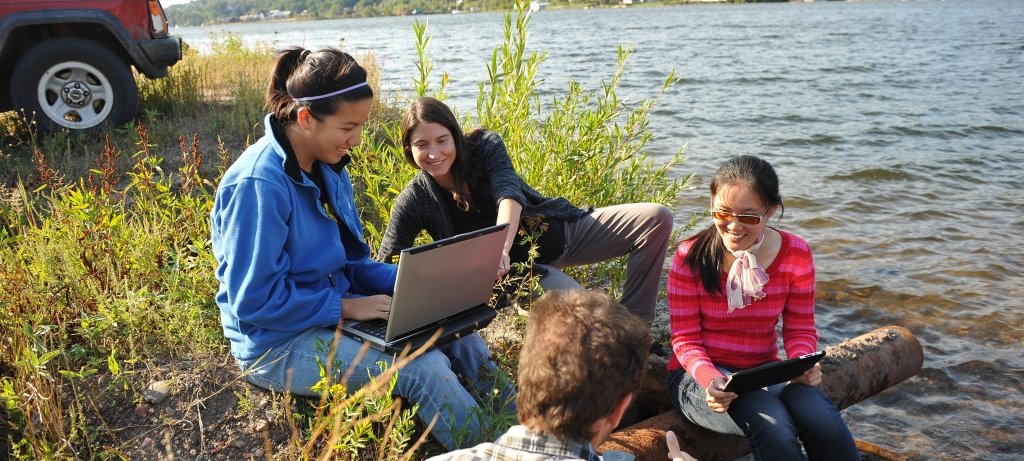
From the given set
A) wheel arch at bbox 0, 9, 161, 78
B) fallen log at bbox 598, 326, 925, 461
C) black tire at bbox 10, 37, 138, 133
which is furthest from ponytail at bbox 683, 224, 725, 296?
wheel arch at bbox 0, 9, 161, 78

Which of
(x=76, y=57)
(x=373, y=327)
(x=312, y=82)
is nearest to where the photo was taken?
(x=312, y=82)

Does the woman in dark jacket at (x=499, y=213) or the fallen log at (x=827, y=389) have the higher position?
the woman in dark jacket at (x=499, y=213)

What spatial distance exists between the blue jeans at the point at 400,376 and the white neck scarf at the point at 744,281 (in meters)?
1.00

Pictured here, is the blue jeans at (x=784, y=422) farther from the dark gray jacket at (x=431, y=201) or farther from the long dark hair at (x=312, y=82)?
the long dark hair at (x=312, y=82)

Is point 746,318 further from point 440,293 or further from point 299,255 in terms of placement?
point 299,255

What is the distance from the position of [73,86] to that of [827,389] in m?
6.34

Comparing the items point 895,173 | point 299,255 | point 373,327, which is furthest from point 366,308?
point 895,173

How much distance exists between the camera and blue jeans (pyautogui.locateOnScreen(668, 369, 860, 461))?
9.82ft

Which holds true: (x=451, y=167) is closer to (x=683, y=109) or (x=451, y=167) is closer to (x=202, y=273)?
(x=202, y=273)

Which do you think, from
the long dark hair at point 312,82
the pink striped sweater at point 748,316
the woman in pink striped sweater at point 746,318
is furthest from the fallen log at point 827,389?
the long dark hair at point 312,82

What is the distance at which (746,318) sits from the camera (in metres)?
3.33

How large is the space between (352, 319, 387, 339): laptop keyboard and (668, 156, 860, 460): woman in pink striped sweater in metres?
1.21

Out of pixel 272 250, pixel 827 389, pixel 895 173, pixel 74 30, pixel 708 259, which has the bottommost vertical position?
pixel 895 173

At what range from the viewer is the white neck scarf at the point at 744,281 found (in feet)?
10.5
